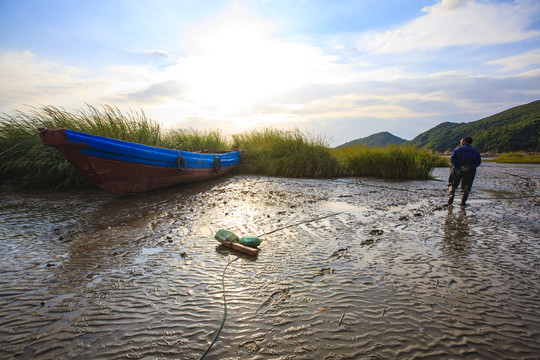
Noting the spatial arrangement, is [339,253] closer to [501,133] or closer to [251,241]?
[251,241]

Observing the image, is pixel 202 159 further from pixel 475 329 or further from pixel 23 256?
pixel 475 329

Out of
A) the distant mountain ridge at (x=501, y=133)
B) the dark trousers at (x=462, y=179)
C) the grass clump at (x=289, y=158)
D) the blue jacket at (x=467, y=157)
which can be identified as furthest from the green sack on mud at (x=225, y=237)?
the distant mountain ridge at (x=501, y=133)

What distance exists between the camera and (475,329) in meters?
1.96

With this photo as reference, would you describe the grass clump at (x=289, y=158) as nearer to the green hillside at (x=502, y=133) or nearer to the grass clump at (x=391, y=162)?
the grass clump at (x=391, y=162)

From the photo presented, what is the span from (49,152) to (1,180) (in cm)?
230

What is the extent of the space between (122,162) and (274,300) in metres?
5.61

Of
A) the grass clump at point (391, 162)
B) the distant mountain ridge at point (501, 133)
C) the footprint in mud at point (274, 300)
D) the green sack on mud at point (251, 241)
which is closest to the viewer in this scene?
→ the footprint in mud at point (274, 300)

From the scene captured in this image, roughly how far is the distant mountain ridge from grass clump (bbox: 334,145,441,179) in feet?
60.2

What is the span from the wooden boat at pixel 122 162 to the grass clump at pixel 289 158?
364cm

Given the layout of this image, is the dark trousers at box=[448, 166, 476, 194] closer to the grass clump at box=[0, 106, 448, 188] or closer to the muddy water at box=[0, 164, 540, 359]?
the muddy water at box=[0, 164, 540, 359]

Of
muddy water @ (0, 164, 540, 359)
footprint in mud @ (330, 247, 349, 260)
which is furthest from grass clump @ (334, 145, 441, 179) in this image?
footprint in mud @ (330, 247, 349, 260)

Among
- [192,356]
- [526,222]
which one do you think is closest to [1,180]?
[192,356]

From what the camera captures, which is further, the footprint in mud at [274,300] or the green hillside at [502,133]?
the green hillside at [502,133]

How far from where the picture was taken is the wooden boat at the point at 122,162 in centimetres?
562
